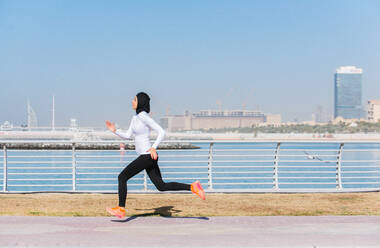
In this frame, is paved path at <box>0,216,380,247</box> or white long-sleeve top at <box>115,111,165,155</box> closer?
paved path at <box>0,216,380,247</box>

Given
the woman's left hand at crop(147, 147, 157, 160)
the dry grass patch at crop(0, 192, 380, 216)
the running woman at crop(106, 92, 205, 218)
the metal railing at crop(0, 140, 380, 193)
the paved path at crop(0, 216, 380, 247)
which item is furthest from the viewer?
the metal railing at crop(0, 140, 380, 193)

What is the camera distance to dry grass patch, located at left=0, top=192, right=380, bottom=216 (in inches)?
357

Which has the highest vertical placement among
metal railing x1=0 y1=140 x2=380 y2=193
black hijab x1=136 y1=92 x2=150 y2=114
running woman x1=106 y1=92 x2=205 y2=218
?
black hijab x1=136 y1=92 x2=150 y2=114

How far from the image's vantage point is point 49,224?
7438mm

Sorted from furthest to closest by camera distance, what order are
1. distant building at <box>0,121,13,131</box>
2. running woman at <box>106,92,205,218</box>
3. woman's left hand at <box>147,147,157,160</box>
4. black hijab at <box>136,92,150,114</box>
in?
distant building at <box>0,121,13,131</box> < black hijab at <box>136,92,150,114</box> < running woman at <box>106,92,205,218</box> < woman's left hand at <box>147,147,157,160</box>

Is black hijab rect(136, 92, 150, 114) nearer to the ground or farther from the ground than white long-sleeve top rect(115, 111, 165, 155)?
farther from the ground

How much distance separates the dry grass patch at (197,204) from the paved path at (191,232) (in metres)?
0.98

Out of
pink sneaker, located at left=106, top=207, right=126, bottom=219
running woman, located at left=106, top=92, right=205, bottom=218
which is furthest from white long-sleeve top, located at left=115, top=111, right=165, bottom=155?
pink sneaker, located at left=106, top=207, right=126, bottom=219

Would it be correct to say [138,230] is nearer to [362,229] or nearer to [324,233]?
[324,233]

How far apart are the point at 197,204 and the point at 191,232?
307cm

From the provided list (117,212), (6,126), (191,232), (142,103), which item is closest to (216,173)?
(142,103)

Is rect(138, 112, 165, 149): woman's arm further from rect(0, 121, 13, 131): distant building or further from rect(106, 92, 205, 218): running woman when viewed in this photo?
rect(0, 121, 13, 131): distant building

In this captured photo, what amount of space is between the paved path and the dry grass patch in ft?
3.23

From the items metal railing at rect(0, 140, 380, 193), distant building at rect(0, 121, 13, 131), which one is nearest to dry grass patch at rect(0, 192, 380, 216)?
metal railing at rect(0, 140, 380, 193)
